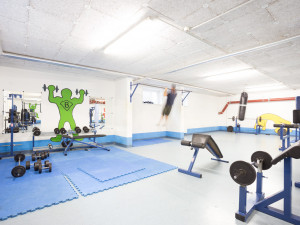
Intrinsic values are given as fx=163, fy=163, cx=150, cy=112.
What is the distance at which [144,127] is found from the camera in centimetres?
760

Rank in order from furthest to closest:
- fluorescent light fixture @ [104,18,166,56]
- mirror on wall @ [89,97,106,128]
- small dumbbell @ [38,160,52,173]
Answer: mirror on wall @ [89,97,106,128] → small dumbbell @ [38,160,52,173] → fluorescent light fixture @ [104,18,166,56]

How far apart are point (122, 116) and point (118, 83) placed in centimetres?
130

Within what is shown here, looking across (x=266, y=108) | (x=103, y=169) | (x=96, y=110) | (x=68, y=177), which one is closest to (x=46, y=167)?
(x=68, y=177)

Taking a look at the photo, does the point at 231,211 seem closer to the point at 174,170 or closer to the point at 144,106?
the point at 174,170

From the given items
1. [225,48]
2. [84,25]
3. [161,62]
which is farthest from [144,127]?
[84,25]

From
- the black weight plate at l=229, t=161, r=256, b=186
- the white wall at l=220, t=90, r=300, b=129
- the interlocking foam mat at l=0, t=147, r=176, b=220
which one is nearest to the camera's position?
the black weight plate at l=229, t=161, r=256, b=186

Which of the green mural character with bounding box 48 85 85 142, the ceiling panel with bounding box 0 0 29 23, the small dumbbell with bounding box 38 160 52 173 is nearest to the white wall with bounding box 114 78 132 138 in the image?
the green mural character with bounding box 48 85 85 142

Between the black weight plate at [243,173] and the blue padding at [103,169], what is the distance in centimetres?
168

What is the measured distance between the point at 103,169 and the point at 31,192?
1.30 metres

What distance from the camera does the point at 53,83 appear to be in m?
5.24

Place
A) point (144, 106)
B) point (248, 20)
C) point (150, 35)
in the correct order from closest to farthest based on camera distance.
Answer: point (248, 20) → point (150, 35) → point (144, 106)

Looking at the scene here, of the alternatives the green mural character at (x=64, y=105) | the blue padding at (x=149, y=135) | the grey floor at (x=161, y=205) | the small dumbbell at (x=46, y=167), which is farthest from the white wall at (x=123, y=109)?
the grey floor at (x=161, y=205)

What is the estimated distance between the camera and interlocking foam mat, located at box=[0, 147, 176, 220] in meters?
2.17

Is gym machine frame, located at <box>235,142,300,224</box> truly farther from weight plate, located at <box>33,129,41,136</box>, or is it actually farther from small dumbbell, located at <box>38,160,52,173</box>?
weight plate, located at <box>33,129,41,136</box>
